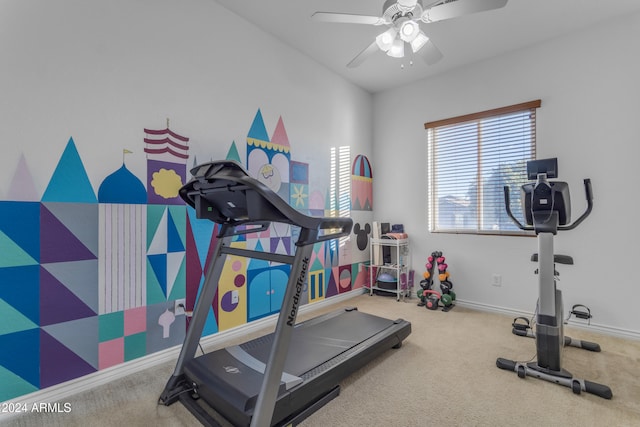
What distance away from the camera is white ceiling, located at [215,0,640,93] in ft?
8.47

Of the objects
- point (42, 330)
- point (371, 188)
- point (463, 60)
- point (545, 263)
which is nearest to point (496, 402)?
point (545, 263)

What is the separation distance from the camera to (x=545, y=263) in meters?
2.03

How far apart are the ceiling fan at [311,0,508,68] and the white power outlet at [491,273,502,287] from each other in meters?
2.40

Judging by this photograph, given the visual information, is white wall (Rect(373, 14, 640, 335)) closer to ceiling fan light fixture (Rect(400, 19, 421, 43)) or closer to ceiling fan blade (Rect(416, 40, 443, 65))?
ceiling fan blade (Rect(416, 40, 443, 65))

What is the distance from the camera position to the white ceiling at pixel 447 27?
2.58m

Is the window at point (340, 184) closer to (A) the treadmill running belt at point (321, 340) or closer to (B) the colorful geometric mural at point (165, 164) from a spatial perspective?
(A) the treadmill running belt at point (321, 340)

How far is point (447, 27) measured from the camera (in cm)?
287

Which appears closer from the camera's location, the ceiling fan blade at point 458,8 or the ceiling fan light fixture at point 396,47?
the ceiling fan blade at point 458,8

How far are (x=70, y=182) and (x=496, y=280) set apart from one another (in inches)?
154

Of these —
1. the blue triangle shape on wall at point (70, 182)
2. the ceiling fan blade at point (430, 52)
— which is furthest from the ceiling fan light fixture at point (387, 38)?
the blue triangle shape on wall at point (70, 182)

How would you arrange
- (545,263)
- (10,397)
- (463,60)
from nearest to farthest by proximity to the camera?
(10,397), (545,263), (463,60)

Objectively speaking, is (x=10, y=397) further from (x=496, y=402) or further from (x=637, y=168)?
(x=637, y=168)

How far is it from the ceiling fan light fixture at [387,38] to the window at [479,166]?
1.82 metres

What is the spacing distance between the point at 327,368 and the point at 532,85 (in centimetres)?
343
